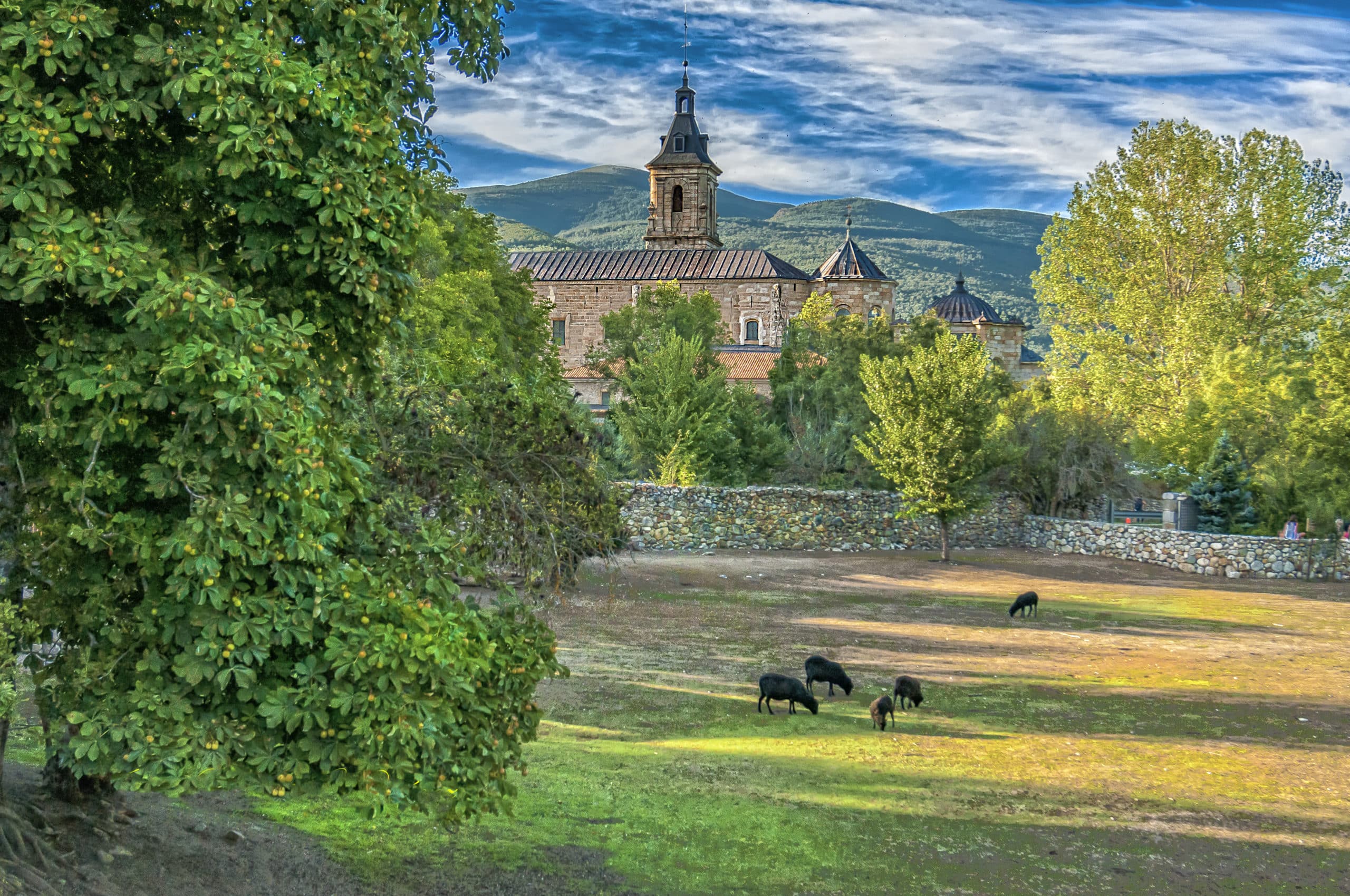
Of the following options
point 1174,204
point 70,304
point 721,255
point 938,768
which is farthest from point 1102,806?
point 721,255

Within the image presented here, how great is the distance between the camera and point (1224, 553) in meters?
27.4

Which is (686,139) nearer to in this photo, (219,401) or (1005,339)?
(1005,339)

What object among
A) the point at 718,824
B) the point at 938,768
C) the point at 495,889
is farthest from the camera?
the point at 938,768

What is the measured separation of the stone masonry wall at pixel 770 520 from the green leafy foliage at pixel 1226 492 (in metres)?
7.40

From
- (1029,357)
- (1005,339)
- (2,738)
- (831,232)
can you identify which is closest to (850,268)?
(1005,339)

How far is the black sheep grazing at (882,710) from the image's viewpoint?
464 inches

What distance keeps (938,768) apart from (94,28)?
29.9 feet

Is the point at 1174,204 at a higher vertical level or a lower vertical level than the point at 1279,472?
higher

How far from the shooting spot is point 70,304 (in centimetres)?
504

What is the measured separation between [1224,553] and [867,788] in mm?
21369

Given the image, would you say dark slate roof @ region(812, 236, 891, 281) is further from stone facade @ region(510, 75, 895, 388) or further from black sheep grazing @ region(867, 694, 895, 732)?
black sheep grazing @ region(867, 694, 895, 732)

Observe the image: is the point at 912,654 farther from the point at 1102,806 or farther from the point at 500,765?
the point at 500,765

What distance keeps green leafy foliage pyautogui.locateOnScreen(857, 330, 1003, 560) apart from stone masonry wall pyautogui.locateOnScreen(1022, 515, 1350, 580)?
4.69 meters

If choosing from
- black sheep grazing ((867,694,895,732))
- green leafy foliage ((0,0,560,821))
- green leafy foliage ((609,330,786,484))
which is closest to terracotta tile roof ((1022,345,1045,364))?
green leafy foliage ((609,330,786,484))
